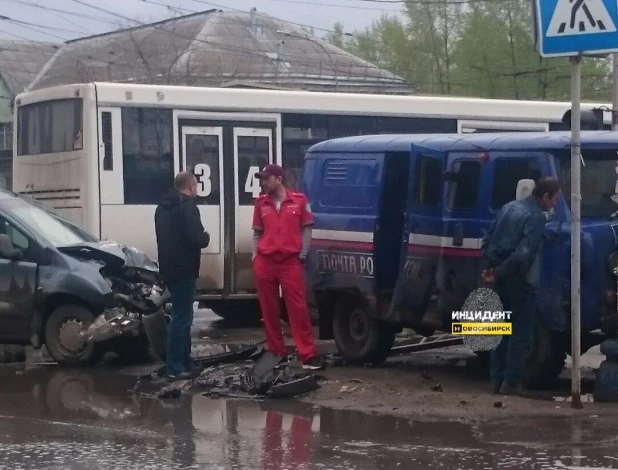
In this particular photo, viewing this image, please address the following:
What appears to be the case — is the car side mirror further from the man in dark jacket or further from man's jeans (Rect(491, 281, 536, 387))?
man's jeans (Rect(491, 281, 536, 387))

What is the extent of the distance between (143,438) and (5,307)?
458 centimetres

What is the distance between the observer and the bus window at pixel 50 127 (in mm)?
16438

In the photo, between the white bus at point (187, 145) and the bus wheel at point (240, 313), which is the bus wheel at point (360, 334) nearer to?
the white bus at point (187, 145)

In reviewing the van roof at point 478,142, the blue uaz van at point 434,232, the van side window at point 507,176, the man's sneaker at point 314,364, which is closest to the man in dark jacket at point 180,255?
the man's sneaker at point 314,364

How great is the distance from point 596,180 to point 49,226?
5943 mm

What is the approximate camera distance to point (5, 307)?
1260 centimetres

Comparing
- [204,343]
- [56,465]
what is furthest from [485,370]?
[56,465]

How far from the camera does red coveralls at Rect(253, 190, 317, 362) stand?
1113 cm

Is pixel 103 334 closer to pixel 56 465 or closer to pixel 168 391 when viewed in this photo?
pixel 168 391

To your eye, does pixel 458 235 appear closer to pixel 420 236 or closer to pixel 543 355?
pixel 420 236

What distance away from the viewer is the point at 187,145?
16750 mm

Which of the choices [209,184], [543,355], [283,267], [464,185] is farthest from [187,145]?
[543,355]

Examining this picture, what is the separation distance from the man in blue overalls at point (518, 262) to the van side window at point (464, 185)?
0.98 metres

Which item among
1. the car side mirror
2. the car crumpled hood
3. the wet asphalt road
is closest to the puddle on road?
the wet asphalt road
